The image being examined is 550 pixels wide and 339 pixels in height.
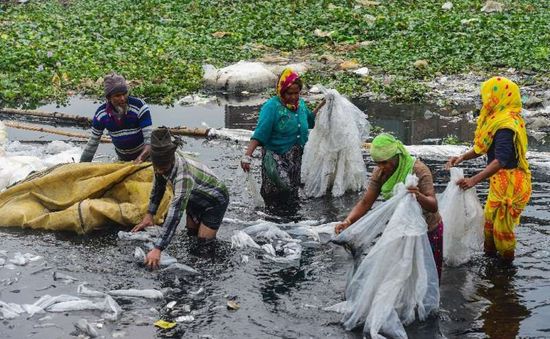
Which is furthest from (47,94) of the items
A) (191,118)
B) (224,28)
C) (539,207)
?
(539,207)

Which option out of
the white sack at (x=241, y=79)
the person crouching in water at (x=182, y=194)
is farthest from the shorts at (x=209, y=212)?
the white sack at (x=241, y=79)

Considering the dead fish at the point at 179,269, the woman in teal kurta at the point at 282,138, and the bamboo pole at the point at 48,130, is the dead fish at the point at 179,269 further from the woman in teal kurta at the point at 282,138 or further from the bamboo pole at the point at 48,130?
the bamboo pole at the point at 48,130

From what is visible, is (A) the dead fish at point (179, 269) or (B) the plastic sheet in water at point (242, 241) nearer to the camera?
(A) the dead fish at point (179, 269)

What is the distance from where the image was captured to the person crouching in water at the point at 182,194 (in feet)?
18.9

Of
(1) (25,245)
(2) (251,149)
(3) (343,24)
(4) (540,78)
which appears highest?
(3) (343,24)

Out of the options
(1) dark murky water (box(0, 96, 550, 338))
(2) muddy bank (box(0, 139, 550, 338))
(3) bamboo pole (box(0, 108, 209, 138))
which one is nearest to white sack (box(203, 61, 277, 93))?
(3) bamboo pole (box(0, 108, 209, 138))

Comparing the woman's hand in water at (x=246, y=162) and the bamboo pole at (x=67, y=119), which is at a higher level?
the bamboo pole at (x=67, y=119)

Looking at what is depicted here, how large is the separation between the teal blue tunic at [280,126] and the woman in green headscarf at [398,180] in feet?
7.29

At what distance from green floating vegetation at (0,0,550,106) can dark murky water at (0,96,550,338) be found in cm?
612

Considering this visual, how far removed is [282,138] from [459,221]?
218 centimetres

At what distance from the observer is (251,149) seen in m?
7.53

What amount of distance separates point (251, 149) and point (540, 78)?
7.05m

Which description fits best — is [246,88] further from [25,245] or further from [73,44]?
[25,245]

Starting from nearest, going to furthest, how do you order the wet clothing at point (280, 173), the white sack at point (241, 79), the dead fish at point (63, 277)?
the dead fish at point (63, 277) → the wet clothing at point (280, 173) → the white sack at point (241, 79)
